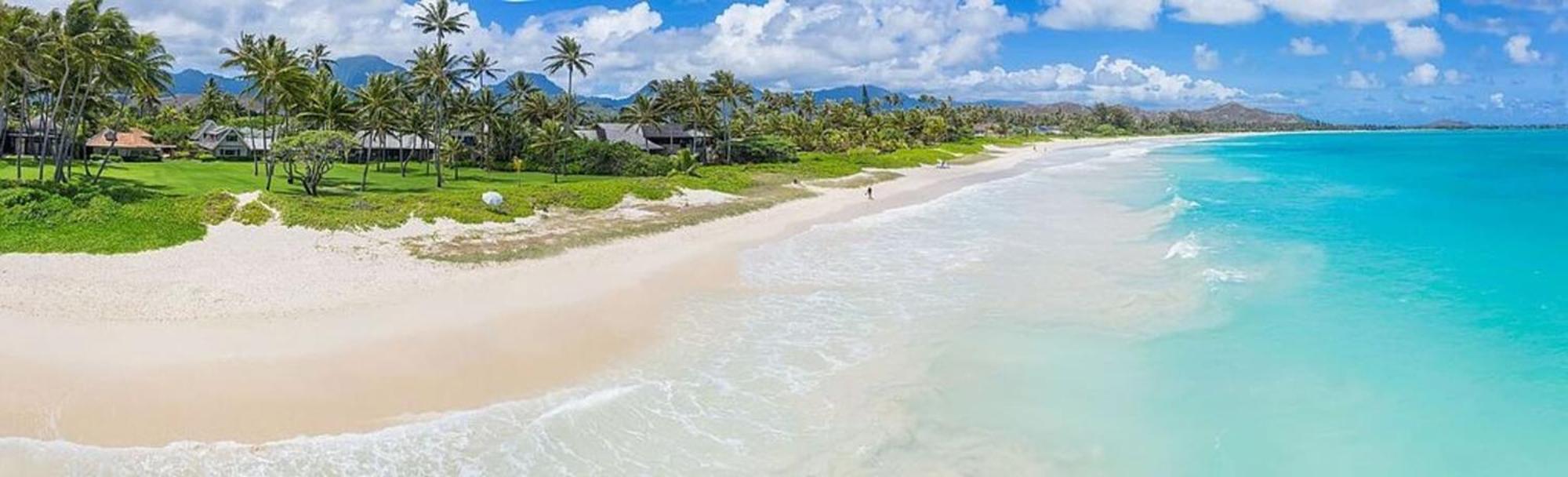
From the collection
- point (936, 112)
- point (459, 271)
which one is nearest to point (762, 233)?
point (459, 271)

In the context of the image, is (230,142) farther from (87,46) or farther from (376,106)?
(87,46)

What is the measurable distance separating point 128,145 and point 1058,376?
66542mm

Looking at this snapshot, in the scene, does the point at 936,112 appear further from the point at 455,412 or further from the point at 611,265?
the point at 455,412

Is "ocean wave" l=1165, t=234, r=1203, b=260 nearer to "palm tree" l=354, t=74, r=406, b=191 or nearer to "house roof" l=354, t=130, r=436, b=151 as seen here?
"palm tree" l=354, t=74, r=406, b=191

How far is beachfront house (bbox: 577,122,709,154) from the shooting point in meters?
77.4

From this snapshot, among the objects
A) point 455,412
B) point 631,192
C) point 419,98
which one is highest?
point 419,98

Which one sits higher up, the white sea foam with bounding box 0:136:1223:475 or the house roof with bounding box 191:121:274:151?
the house roof with bounding box 191:121:274:151

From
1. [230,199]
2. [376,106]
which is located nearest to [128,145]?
[376,106]

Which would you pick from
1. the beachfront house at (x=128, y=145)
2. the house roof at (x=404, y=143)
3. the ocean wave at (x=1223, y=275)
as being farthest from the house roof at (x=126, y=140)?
the ocean wave at (x=1223, y=275)

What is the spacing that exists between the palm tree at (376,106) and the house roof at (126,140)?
19610mm

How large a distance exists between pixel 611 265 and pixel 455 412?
13859 mm

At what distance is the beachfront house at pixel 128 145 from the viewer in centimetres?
6144

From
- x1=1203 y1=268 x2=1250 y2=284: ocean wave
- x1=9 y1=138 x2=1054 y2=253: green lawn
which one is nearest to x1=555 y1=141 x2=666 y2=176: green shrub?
x1=9 y1=138 x2=1054 y2=253: green lawn

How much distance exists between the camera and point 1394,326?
22.0 metres
